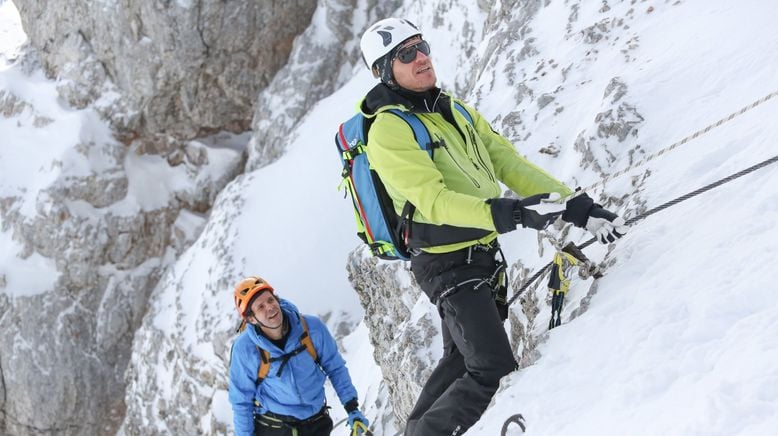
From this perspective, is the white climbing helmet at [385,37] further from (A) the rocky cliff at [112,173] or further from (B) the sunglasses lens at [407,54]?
(A) the rocky cliff at [112,173]

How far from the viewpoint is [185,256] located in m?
23.7

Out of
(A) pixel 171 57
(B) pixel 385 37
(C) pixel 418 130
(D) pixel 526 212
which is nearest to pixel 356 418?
(C) pixel 418 130

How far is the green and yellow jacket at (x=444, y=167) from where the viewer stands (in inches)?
162

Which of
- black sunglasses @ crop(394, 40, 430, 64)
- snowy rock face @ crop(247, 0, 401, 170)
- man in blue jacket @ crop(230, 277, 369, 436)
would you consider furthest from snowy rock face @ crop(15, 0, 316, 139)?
black sunglasses @ crop(394, 40, 430, 64)

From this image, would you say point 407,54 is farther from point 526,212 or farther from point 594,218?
point 594,218

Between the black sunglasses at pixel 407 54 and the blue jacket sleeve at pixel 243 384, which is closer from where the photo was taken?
the black sunglasses at pixel 407 54

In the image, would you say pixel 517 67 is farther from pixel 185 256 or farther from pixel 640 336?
pixel 185 256

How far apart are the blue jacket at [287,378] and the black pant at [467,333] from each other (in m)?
2.46

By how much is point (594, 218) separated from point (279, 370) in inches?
158

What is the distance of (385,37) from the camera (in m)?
4.70

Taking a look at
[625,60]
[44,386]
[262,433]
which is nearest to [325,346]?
[262,433]

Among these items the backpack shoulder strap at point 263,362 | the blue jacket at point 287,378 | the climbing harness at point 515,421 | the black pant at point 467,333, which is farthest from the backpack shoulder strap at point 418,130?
the backpack shoulder strap at point 263,362

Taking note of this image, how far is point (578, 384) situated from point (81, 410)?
2750 centimetres

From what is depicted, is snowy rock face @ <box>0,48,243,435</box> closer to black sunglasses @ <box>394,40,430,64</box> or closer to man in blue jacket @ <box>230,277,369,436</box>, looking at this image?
man in blue jacket @ <box>230,277,369,436</box>
